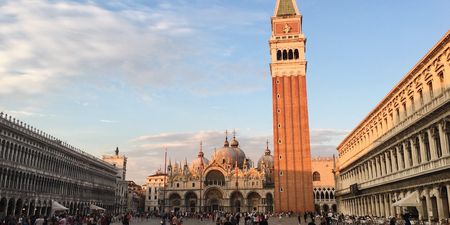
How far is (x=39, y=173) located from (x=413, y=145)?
40147mm

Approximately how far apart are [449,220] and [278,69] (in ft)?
165

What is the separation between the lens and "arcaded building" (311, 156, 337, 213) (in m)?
86.1

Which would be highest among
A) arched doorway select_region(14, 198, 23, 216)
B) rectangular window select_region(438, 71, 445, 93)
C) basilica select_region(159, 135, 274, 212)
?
rectangular window select_region(438, 71, 445, 93)

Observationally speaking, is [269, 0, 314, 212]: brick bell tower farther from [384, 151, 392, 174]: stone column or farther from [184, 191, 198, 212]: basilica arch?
[384, 151, 392, 174]: stone column

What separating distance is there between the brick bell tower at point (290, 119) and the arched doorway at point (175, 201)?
26769 millimetres

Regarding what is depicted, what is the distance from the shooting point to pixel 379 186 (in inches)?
A: 1454

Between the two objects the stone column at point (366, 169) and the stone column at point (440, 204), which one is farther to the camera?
the stone column at point (366, 169)

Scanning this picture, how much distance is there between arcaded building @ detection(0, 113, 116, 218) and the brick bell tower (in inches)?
1220

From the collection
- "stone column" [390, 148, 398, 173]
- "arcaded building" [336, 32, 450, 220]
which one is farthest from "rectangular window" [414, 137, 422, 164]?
"stone column" [390, 148, 398, 173]

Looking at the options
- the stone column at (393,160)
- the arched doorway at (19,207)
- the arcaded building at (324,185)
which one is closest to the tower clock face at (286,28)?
the arcaded building at (324,185)

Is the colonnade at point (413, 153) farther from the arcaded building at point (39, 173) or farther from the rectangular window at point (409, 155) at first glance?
the arcaded building at point (39, 173)

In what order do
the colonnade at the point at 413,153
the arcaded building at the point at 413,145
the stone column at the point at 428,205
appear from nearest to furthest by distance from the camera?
the colonnade at the point at 413,153
the arcaded building at the point at 413,145
the stone column at the point at 428,205

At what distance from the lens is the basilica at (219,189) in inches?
3196

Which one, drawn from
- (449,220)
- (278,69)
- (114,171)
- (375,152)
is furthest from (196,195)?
(449,220)
